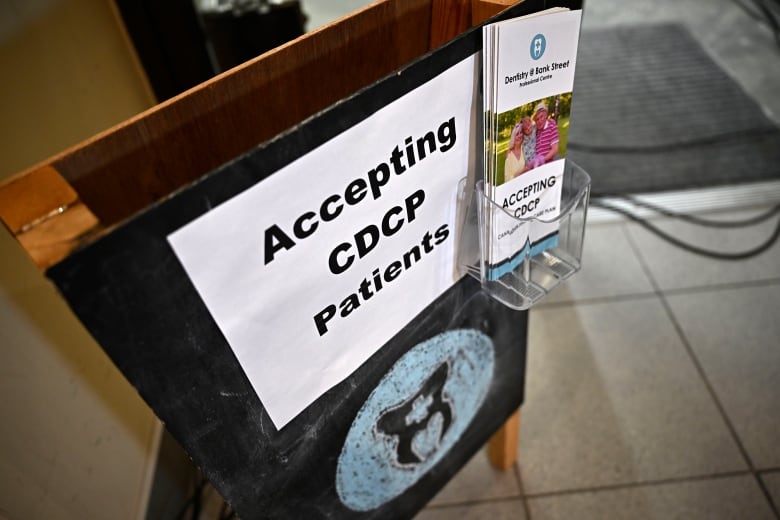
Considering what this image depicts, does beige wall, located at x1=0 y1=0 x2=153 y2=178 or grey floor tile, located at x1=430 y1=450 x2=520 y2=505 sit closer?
beige wall, located at x1=0 y1=0 x2=153 y2=178

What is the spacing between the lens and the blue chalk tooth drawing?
31.4 inches

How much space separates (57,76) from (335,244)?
0.73m

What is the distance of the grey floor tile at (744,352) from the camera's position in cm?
133

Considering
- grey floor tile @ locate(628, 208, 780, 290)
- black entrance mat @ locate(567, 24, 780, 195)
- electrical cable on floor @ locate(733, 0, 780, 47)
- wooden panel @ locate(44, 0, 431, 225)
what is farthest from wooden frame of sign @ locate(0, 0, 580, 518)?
electrical cable on floor @ locate(733, 0, 780, 47)

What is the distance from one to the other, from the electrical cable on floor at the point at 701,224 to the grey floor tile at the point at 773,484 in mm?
700

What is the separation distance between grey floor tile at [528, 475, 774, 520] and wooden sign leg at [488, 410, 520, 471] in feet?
0.32

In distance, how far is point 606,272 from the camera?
172 cm

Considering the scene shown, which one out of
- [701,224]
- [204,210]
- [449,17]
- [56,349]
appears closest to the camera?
[204,210]

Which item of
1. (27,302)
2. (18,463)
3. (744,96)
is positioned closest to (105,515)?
(18,463)

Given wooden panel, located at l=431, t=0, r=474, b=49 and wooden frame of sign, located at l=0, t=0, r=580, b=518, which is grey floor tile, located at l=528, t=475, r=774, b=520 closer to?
wooden frame of sign, located at l=0, t=0, r=580, b=518

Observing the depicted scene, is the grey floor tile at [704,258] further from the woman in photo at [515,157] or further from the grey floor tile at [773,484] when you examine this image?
the woman in photo at [515,157]

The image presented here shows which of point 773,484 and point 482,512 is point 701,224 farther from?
point 482,512

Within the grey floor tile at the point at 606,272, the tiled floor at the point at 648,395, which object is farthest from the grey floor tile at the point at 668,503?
the grey floor tile at the point at 606,272

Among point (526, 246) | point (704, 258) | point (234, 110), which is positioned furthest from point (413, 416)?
point (704, 258)
